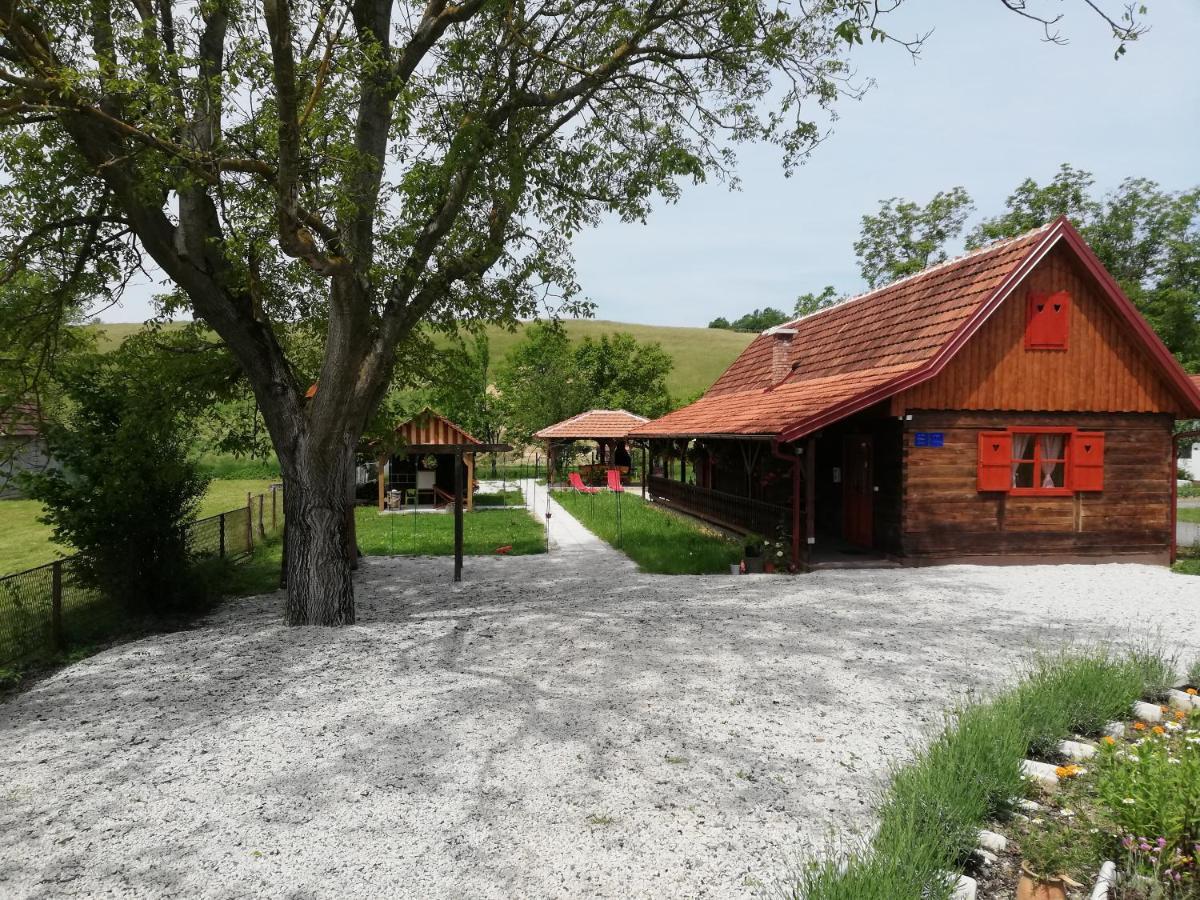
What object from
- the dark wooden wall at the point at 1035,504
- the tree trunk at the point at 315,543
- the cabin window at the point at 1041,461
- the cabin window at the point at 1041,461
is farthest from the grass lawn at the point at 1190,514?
the tree trunk at the point at 315,543

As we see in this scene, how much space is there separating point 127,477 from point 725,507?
1284 cm

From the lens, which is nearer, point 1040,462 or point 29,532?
point 1040,462

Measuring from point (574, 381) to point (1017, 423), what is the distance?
3036 centimetres

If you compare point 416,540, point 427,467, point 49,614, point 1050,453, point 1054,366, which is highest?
point 1054,366

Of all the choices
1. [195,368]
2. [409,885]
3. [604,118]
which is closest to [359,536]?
[195,368]

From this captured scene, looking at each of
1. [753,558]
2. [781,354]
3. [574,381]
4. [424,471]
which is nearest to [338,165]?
[753,558]

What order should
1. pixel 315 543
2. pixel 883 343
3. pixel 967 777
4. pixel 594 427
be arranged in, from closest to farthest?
pixel 967 777, pixel 315 543, pixel 883 343, pixel 594 427

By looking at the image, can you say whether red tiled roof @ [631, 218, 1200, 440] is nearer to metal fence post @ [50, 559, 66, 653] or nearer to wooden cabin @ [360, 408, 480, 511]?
wooden cabin @ [360, 408, 480, 511]

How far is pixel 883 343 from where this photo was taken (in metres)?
15.8

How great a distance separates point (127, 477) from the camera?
9656mm

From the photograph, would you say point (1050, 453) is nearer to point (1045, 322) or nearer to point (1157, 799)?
point (1045, 322)

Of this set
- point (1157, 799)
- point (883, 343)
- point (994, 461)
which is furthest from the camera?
point (883, 343)

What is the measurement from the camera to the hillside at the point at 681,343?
85.1 meters

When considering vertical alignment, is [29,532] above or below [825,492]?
below
